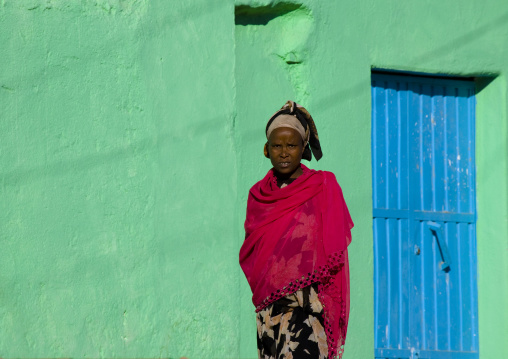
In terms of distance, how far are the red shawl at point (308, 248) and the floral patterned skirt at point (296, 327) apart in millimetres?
41

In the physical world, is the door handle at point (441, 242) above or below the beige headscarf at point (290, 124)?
below

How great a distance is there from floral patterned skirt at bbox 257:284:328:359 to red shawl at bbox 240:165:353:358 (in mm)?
41

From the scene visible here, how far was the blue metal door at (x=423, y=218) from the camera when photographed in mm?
7815

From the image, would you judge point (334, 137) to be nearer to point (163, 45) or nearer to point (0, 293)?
point (163, 45)

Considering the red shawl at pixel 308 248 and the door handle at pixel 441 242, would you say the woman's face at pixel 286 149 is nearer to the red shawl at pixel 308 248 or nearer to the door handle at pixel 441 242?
the red shawl at pixel 308 248

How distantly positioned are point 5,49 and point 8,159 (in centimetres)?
67

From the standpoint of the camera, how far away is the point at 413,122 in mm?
8031

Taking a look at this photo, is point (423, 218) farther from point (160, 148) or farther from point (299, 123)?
point (299, 123)

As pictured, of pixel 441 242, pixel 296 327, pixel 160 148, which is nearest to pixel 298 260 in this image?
pixel 296 327

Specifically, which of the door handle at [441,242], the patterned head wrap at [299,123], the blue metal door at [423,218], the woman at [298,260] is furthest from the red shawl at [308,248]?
the door handle at [441,242]

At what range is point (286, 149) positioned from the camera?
222 inches

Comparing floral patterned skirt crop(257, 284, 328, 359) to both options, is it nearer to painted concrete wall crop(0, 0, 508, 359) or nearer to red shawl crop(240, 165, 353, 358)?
red shawl crop(240, 165, 353, 358)

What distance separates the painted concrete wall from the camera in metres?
6.43

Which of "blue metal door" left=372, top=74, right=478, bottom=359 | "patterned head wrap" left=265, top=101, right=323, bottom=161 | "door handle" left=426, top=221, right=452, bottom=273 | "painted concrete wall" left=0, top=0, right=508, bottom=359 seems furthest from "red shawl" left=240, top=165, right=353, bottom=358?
"door handle" left=426, top=221, right=452, bottom=273
